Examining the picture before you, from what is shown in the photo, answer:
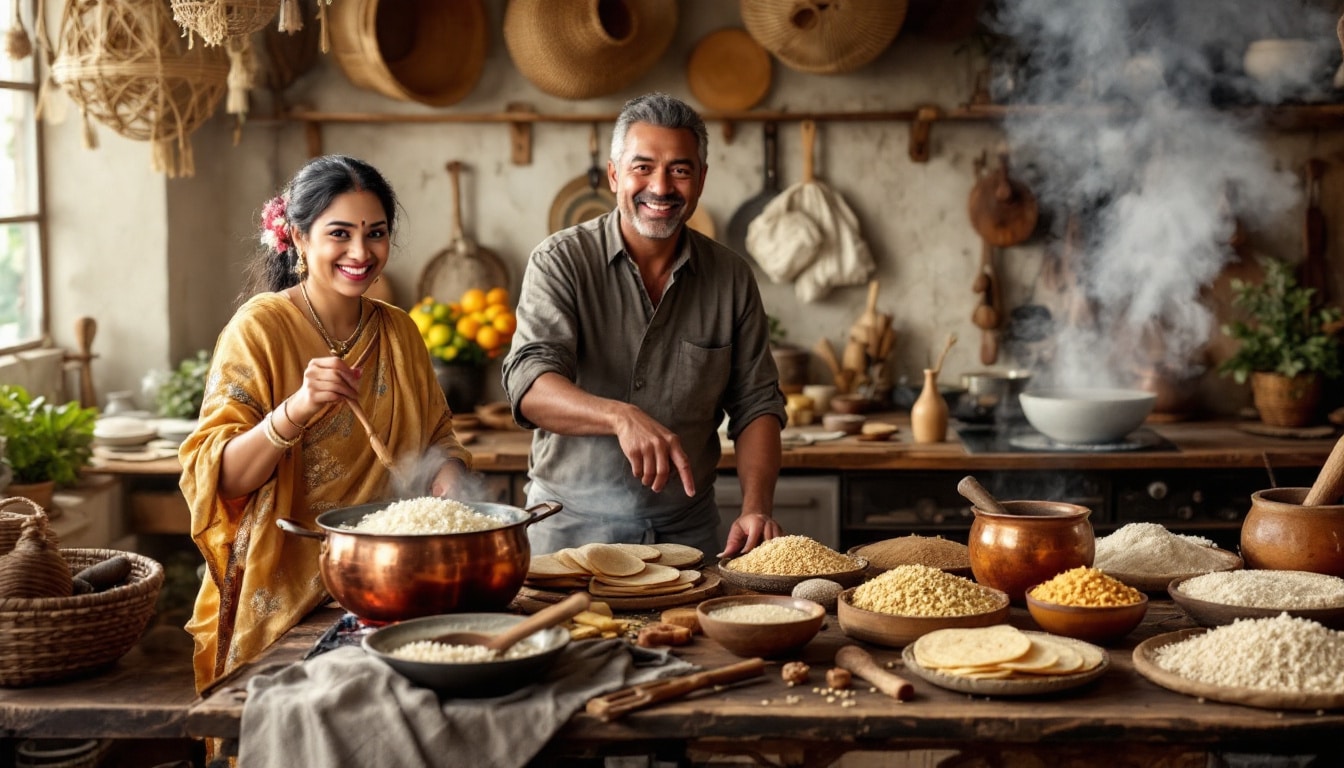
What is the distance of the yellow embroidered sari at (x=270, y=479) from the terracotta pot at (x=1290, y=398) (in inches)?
137

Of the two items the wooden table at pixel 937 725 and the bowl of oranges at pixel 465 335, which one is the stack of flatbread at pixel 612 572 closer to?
the wooden table at pixel 937 725

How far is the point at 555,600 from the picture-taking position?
2.48m

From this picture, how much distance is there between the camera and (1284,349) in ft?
16.2

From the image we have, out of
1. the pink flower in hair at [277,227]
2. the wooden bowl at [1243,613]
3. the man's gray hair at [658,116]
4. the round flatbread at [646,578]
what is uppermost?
the man's gray hair at [658,116]

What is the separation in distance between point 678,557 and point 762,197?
2895 mm

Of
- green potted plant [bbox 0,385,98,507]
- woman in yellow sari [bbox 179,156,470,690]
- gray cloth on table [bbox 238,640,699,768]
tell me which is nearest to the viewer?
gray cloth on table [bbox 238,640,699,768]

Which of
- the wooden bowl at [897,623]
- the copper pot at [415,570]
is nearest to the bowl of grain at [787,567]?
the wooden bowl at [897,623]

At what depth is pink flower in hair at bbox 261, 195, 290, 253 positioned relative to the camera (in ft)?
9.34

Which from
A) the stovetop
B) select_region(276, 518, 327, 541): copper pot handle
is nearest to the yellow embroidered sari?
select_region(276, 518, 327, 541): copper pot handle

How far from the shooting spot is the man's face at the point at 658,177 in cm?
307

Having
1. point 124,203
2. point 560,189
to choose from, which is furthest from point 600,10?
point 124,203

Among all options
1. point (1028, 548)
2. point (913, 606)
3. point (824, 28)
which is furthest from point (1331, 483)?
point (824, 28)

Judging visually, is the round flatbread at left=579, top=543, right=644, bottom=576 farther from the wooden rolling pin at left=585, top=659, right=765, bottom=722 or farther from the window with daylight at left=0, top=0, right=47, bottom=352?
the window with daylight at left=0, top=0, right=47, bottom=352

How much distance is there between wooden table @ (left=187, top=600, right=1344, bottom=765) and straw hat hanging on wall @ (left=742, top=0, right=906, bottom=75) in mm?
3379
